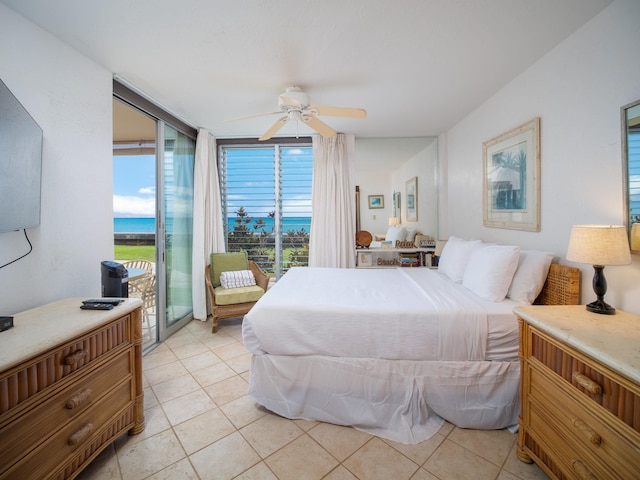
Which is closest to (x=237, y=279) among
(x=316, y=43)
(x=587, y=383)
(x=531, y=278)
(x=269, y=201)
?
(x=269, y=201)

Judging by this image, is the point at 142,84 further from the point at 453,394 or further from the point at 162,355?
the point at 453,394

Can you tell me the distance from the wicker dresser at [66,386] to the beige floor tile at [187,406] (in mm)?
203

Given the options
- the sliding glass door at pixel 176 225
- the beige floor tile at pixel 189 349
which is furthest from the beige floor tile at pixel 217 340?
the sliding glass door at pixel 176 225

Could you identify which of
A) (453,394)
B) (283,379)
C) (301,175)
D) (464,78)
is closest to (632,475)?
(453,394)

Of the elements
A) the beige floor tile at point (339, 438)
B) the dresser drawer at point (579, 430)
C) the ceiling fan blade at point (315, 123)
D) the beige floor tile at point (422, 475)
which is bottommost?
the beige floor tile at point (422, 475)

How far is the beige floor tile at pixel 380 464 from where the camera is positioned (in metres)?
1.45

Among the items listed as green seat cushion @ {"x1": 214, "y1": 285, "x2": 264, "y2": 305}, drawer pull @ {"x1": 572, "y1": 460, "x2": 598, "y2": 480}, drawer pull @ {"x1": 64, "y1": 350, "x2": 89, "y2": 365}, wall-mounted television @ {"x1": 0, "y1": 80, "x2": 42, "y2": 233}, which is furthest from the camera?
green seat cushion @ {"x1": 214, "y1": 285, "x2": 264, "y2": 305}

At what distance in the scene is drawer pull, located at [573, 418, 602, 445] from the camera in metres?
1.05

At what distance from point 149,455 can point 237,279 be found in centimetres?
216

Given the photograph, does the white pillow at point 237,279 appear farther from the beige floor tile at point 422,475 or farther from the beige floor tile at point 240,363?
the beige floor tile at point 422,475

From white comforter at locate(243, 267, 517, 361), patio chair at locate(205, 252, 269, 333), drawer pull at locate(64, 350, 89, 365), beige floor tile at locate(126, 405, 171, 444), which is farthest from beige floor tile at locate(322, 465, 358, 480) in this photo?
patio chair at locate(205, 252, 269, 333)

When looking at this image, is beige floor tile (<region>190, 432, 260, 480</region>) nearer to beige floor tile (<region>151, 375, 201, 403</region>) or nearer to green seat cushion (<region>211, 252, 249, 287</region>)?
beige floor tile (<region>151, 375, 201, 403</region>)

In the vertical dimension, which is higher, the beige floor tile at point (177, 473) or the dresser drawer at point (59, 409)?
the dresser drawer at point (59, 409)

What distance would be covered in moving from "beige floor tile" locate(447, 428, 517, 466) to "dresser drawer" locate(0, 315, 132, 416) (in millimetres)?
2072
